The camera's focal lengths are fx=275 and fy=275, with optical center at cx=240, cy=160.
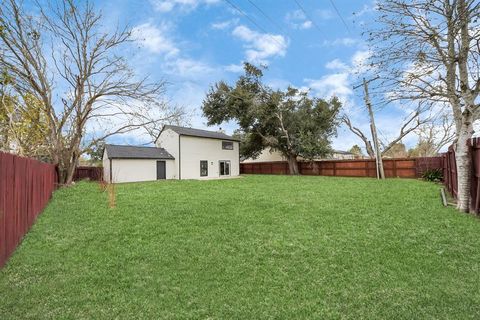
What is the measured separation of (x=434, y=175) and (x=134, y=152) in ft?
64.7

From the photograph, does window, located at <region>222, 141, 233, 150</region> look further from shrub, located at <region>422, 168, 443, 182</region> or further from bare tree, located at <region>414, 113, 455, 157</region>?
bare tree, located at <region>414, 113, 455, 157</region>

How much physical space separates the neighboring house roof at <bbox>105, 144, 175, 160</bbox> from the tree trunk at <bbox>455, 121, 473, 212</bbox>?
62.0 ft

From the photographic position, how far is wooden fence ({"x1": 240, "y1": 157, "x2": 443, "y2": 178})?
1664 cm

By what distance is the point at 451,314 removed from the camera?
100 inches

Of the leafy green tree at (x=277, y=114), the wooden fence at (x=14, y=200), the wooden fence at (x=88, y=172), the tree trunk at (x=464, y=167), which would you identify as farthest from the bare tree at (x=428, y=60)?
the wooden fence at (x=88, y=172)

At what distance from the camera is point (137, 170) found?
20.6 m

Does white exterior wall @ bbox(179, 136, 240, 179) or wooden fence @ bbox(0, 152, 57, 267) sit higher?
white exterior wall @ bbox(179, 136, 240, 179)

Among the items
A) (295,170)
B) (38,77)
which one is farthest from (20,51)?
(295,170)

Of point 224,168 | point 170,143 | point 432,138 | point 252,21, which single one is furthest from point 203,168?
point 432,138

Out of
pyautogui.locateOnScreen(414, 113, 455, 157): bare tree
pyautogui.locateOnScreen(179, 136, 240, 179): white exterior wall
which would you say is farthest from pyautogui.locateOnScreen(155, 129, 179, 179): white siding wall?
pyautogui.locateOnScreen(414, 113, 455, 157): bare tree

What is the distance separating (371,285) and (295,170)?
21.9m

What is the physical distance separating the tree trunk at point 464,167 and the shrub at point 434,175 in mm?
9130

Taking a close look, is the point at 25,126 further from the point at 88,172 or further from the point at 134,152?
the point at 88,172

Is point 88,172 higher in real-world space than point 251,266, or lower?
higher
